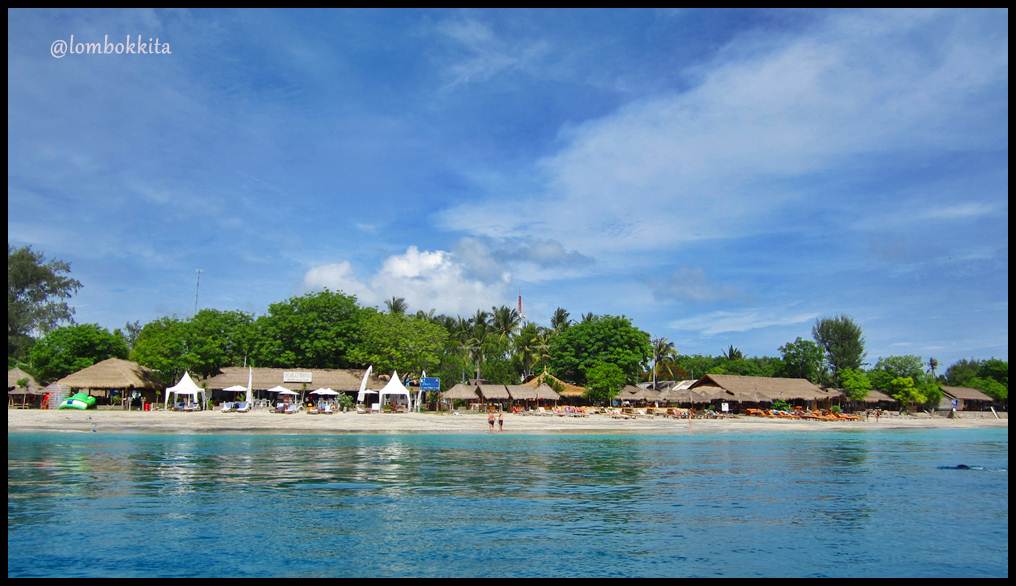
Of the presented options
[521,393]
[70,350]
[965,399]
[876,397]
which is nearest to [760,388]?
[876,397]

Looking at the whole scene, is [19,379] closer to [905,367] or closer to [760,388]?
[760,388]

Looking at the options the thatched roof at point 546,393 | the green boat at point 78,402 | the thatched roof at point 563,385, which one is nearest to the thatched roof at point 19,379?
the green boat at point 78,402

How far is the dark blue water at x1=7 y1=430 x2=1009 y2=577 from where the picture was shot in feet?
35.4

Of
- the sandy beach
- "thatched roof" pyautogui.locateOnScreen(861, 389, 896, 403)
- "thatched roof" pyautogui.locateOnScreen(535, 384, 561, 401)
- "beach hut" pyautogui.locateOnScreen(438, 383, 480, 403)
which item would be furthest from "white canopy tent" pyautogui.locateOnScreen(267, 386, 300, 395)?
"thatched roof" pyautogui.locateOnScreen(861, 389, 896, 403)

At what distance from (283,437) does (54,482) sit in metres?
15.7

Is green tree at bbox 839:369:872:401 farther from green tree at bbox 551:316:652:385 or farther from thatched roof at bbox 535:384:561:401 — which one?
thatched roof at bbox 535:384:561:401

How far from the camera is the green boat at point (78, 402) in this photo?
4169 centimetres

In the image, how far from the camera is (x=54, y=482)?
17281mm

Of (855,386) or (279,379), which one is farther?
(855,386)

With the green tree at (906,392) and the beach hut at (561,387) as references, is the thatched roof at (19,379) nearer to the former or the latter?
the beach hut at (561,387)

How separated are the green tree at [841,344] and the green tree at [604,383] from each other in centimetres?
3228

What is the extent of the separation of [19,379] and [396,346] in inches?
1015

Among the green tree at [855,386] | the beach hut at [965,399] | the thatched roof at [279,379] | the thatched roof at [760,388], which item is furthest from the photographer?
the beach hut at [965,399]

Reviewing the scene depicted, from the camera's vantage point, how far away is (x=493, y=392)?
54719 millimetres
